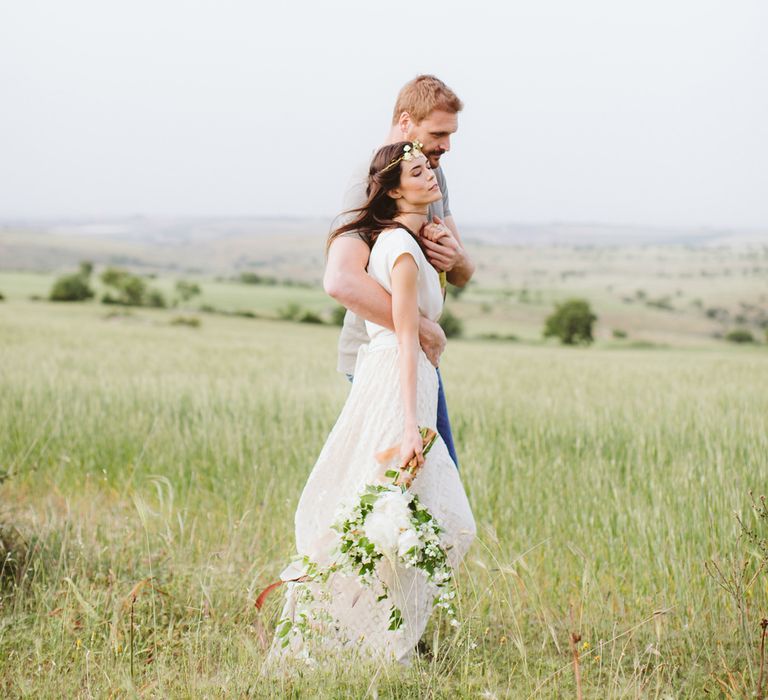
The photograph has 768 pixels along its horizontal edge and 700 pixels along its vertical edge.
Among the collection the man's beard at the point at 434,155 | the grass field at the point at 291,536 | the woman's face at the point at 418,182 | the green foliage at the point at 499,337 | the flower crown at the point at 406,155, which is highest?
the man's beard at the point at 434,155

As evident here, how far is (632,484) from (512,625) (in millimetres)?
1966

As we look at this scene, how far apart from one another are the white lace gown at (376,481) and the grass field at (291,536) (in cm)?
19

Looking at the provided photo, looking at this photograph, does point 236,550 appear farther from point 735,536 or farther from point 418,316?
point 735,536

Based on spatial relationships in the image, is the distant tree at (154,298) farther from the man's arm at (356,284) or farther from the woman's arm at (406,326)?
the woman's arm at (406,326)

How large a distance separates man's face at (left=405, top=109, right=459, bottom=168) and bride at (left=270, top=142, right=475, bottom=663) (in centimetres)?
14

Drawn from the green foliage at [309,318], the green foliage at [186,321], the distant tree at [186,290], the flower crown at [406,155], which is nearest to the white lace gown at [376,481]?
the flower crown at [406,155]

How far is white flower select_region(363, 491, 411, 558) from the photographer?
9.00ft

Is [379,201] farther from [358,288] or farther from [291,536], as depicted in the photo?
[291,536]

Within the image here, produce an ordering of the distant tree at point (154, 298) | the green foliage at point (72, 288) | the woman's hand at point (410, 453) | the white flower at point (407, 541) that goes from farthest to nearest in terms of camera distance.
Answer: the distant tree at point (154, 298)
the green foliage at point (72, 288)
the woman's hand at point (410, 453)
the white flower at point (407, 541)

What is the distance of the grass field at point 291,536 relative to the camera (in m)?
3.09

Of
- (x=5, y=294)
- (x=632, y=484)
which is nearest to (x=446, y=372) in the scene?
(x=632, y=484)

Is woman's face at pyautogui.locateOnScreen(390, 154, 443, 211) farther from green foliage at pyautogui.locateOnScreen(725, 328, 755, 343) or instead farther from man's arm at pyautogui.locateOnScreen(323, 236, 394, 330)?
green foliage at pyautogui.locateOnScreen(725, 328, 755, 343)

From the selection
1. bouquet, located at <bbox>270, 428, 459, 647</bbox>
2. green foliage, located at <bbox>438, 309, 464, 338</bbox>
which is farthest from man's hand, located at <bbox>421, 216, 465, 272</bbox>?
green foliage, located at <bbox>438, 309, 464, 338</bbox>

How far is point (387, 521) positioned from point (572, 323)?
4042 cm
